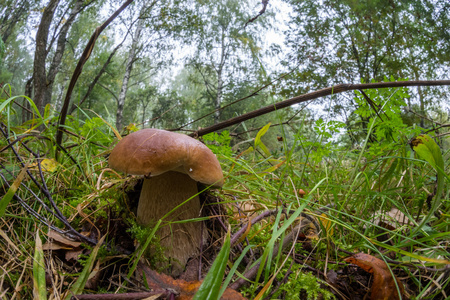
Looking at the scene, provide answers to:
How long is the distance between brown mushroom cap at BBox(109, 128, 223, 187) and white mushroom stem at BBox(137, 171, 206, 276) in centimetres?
10

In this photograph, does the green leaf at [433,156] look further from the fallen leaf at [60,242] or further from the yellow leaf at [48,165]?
the yellow leaf at [48,165]

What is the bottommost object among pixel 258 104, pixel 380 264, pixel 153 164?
pixel 380 264

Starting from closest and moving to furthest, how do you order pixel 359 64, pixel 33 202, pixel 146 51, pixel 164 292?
pixel 164 292 → pixel 33 202 → pixel 359 64 → pixel 146 51

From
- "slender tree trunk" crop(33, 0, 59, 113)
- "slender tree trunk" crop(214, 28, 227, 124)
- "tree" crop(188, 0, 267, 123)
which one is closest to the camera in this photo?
"slender tree trunk" crop(33, 0, 59, 113)

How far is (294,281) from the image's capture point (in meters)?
0.73

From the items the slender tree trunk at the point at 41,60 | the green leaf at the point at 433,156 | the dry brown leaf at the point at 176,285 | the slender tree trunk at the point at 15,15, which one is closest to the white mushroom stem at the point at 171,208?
the dry brown leaf at the point at 176,285

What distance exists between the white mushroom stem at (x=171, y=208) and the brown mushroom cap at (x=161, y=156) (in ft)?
0.32

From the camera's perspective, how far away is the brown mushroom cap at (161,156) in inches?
29.2

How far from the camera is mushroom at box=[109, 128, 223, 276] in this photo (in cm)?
75

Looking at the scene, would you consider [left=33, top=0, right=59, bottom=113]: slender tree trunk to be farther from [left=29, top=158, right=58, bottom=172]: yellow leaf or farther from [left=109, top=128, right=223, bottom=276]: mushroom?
[left=109, top=128, right=223, bottom=276]: mushroom

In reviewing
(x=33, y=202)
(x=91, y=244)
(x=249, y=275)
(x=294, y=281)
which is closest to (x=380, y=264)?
(x=294, y=281)

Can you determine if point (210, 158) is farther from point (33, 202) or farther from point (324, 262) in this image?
point (33, 202)

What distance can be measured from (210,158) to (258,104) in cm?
1348

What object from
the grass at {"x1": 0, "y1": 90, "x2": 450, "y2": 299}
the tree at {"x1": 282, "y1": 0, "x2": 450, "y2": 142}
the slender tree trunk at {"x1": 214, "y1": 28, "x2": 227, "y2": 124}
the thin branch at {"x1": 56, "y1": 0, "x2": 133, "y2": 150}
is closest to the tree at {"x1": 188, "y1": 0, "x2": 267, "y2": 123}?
the slender tree trunk at {"x1": 214, "y1": 28, "x2": 227, "y2": 124}
